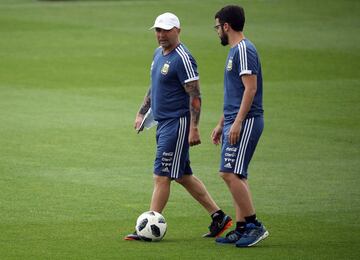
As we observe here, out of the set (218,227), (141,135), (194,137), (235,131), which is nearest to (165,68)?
(194,137)

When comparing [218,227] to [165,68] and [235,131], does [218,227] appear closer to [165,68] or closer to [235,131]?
[235,131]

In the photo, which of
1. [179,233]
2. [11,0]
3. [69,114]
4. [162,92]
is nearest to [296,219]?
[179,233]

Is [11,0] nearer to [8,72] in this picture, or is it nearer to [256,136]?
[8,72]

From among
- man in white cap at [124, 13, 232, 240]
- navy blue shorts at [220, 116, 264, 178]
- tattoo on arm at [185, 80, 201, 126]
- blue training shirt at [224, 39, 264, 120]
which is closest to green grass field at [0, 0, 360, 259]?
man in white cap at [124, 13, 232, 240]

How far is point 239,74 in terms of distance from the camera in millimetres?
10758

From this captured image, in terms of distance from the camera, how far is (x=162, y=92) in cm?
1136

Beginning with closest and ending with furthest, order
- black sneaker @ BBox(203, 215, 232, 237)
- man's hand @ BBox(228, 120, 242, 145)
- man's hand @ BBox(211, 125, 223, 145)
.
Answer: man's hand @ BBox(228, 120, 242, 145) → man's hand @ BBox(211, 125, 223, 145) → black sneaker @ BBox(203, 215, 232, 237)

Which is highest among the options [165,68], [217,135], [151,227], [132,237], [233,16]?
[233,16]

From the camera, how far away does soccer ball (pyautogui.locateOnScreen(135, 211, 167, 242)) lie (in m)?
11.1

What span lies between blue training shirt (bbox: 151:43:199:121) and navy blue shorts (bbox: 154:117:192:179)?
0.31 feet

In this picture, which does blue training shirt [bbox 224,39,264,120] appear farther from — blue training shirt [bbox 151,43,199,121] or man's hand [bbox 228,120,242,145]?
blue training shirt [bbox 151,43,199,121]

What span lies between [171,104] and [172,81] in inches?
9.6

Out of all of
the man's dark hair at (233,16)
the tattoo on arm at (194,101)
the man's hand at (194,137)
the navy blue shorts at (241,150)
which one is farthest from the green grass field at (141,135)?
the man's dark hair at (233,16)

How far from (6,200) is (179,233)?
2626mm
